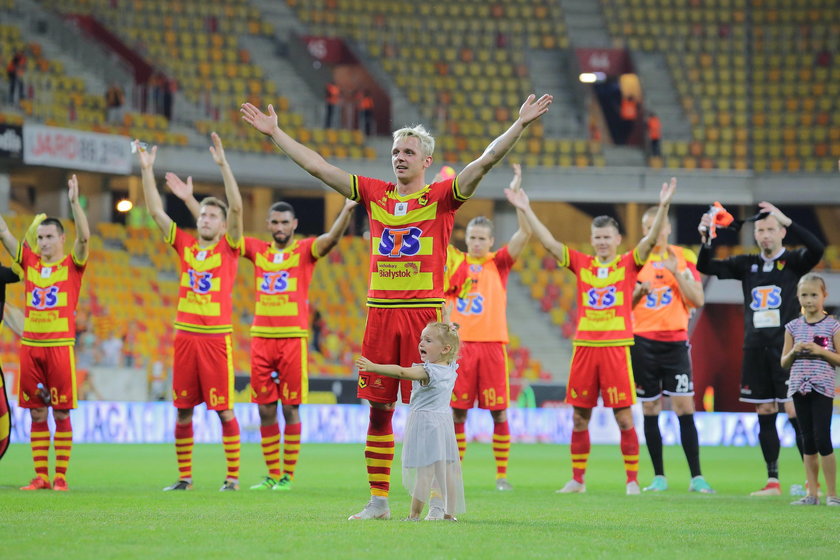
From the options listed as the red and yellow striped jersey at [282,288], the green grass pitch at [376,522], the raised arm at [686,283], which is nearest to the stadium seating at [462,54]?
the green grass pitch at [376,522]

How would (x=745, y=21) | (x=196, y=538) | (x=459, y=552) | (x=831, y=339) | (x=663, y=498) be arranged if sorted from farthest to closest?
(x=745, y=21)
(x=663, y=498)
(x=831, y=339)
(x=196, y=538)
(x=459, y=552)

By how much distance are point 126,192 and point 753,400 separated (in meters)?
23.8

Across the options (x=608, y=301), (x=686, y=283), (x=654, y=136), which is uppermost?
(x=654, y=136)

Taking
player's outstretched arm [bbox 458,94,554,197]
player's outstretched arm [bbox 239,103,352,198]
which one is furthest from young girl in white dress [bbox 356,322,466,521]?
player's outstretched arm [bbox 239,103,352,198]

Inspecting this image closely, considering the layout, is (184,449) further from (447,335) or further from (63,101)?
(63,101)

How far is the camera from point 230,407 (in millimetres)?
10414

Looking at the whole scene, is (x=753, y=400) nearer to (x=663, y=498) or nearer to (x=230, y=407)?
(x=663, y=498)

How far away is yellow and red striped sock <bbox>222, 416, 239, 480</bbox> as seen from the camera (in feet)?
33.6

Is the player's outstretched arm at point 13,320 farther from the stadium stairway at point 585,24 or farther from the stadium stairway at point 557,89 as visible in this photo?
the stadium stairway at point 585,24

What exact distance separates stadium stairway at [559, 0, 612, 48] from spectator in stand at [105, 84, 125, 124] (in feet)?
44.0

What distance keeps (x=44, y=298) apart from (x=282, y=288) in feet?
6.89

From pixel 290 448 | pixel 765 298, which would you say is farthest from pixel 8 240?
pixel 765 298

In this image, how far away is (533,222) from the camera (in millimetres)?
10570

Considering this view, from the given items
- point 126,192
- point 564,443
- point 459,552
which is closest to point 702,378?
point 564,443
